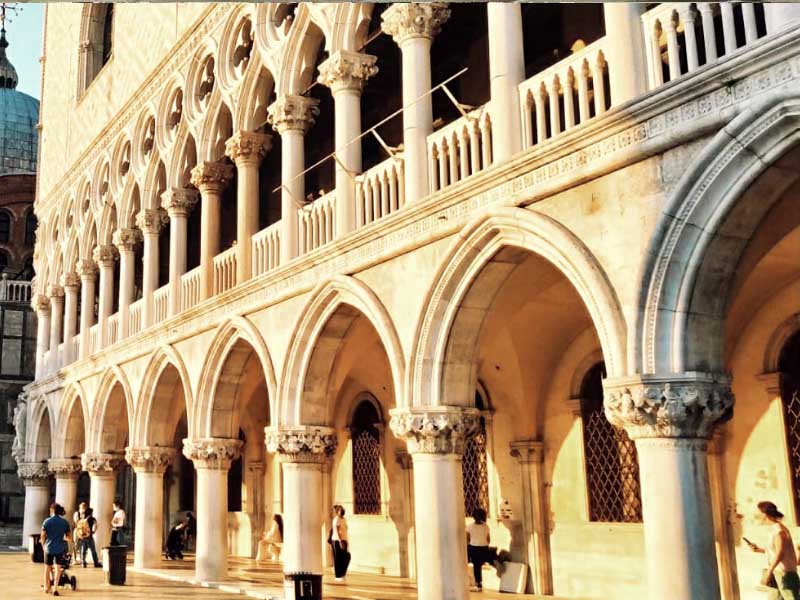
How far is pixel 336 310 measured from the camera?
11180 millimetres

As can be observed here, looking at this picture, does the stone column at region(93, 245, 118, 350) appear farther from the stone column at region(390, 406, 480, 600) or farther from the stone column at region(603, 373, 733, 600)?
the stone column at region(603, 373, 733, 600)

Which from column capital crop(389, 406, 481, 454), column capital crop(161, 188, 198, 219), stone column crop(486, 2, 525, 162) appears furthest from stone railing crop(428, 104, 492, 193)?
column capital crop(161, 188, 198, 219)

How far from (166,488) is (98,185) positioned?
26.1ft

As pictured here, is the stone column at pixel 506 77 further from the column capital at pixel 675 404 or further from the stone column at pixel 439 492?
the column capital at pixel 675 404

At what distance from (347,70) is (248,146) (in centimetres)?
308

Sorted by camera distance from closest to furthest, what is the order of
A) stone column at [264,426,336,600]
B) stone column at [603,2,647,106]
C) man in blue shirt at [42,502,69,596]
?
stone column at [603,2,647,106] < stone column at [264,426,336,600] < man in blue shirt at [42,502,69,596]

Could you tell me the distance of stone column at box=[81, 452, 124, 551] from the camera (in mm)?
18453

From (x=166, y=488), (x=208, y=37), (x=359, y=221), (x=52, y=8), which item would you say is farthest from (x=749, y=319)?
(x=52, y=8)

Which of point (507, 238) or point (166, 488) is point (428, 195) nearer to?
point (507, 238)

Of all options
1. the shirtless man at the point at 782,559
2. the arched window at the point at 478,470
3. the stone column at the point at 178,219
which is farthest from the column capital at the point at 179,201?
the shirtless man at the point at 782,559

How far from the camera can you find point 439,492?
9.09 m

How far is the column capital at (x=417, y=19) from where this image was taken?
1005cm

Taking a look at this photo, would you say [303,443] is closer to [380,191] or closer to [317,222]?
[317,222]

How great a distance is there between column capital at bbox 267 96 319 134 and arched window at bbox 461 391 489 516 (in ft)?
14.3
